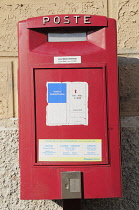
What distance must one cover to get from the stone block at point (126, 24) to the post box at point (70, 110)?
1.48 feet

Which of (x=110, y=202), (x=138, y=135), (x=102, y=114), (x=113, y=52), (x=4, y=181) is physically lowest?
(x=110, y=202)

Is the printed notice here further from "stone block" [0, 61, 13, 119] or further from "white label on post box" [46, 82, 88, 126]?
"stone block" [0, 61, 13, 119]

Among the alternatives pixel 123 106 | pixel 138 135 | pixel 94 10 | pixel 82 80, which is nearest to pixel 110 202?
pixel 138 135

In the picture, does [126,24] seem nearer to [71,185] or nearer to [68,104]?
[68,104]

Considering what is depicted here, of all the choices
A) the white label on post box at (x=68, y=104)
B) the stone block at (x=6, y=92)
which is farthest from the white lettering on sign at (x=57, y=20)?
the stone block at (x=6, y=92)

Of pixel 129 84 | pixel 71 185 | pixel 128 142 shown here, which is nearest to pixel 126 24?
pixel 129 84

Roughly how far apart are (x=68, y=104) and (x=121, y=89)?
59cm

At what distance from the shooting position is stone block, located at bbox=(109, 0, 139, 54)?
6.60 feet

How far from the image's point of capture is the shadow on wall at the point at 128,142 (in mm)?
1981

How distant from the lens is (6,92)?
2010mm

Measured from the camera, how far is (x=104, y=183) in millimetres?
1585

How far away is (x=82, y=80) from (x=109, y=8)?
0.71 meters

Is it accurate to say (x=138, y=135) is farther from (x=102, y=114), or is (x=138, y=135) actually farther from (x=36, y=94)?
(x=36, y=94)

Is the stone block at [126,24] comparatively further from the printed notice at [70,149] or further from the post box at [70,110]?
the printed notice at [70,149]
